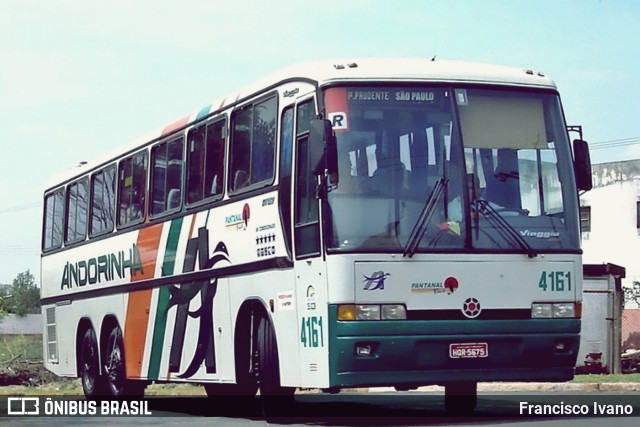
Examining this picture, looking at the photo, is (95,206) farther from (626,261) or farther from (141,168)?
(626,261)

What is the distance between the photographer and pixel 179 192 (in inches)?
663

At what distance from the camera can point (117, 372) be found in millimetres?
19734

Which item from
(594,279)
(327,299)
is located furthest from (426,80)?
(594,279)

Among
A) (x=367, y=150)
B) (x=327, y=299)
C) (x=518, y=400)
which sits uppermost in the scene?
(x=367, y=150)

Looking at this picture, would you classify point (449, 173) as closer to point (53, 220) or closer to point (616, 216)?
point (53, 220)

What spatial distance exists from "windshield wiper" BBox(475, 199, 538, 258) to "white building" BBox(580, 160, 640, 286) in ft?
143

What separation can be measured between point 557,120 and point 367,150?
81.1 inches

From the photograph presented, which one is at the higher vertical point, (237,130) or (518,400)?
(237,130)

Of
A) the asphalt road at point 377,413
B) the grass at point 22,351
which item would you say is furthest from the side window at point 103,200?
the grass at point 22,351

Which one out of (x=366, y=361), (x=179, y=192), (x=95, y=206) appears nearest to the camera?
(x=366, y=361)

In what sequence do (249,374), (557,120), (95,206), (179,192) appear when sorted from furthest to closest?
(95,206)
(179,192)
(249,374)
(557,120)

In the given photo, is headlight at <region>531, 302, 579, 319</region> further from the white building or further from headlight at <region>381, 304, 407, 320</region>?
the white building

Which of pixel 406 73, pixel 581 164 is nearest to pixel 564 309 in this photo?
pixel 581 164

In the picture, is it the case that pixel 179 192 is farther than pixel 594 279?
No
